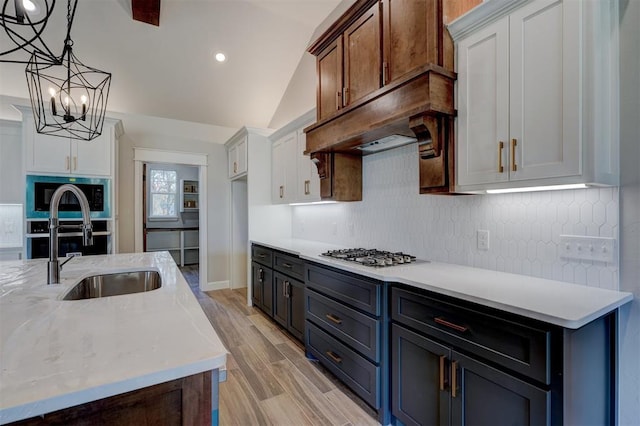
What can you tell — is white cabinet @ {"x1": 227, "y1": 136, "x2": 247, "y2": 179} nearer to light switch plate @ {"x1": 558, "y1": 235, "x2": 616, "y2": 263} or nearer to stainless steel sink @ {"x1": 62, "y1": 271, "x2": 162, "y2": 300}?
stainless steel sink @ {"x1": 62, "y1": 271, "x2": 162, "y2": 300}

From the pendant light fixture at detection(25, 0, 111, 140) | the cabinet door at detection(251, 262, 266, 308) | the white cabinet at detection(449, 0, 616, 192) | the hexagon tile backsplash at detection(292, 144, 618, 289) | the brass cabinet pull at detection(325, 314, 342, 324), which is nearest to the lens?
the white cabinet at detection(449, 0, 616, 192)

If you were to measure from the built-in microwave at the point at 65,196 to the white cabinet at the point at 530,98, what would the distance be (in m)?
3.72

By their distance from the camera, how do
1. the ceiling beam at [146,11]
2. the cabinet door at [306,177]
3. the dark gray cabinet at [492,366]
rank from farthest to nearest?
the cabinet door at [306,177] < the ceiling beam at [146,11] < the dark gray cabinet at [492,366]

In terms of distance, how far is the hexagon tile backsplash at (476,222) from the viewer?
1506mm

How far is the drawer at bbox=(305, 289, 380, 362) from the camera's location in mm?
1896

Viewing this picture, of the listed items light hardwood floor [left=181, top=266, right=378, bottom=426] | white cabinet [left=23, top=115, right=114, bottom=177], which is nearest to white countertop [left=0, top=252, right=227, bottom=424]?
light hardwood floor [left=181, top=266, right=378, bottom=426]

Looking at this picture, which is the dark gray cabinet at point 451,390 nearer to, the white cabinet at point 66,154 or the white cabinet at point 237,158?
the white cabinet at point 237,158

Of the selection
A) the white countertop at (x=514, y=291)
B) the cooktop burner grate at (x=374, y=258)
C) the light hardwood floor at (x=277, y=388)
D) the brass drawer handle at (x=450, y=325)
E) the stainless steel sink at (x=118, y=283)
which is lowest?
the light hardwood floor at (x=277, y=388)

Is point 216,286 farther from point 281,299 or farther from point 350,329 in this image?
point 350,329

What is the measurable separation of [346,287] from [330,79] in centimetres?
176

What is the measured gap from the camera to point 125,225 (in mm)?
4359

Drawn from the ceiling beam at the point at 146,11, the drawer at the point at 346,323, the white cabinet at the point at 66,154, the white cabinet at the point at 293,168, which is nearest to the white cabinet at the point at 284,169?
the white cabinet at the point at 293,168

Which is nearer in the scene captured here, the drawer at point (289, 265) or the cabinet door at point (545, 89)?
the cabinet door at point (545, 89)

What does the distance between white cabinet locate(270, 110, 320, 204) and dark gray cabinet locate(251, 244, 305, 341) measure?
0.74m
